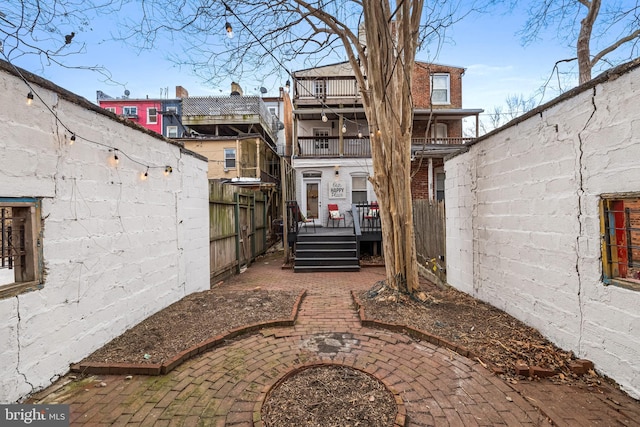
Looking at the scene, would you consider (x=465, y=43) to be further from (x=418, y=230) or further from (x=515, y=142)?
(x=418, y=230)

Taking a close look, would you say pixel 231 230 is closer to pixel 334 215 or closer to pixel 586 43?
pixel 334 215

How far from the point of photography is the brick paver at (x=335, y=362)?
2.10 m

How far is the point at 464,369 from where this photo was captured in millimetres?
2756

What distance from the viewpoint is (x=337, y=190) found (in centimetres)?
1289

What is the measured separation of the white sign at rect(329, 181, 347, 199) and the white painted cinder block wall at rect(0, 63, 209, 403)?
8.87m

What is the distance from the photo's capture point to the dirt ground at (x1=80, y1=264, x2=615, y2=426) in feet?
7.22

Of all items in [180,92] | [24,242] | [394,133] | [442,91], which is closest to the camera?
[24,242]

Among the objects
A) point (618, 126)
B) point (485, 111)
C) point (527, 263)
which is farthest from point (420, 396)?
point (485, 111)

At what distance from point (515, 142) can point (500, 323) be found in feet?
7.67

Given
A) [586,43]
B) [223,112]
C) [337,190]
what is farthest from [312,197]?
[586,43]

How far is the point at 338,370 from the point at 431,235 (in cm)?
478

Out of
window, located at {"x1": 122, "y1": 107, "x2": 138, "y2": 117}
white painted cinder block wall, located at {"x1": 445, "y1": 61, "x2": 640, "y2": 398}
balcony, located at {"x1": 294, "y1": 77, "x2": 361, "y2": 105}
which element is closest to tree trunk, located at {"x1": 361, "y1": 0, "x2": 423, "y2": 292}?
white painted cinder block wall, located at {"x1": 445, "y1": 61, "x2": 640, "y2": 398}

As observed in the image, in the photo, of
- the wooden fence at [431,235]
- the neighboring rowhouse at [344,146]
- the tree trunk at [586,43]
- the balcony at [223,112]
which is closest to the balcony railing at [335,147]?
the neighboring rowhouse at [344,146]

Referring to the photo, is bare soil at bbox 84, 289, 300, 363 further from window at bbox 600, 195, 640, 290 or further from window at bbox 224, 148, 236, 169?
window at bbox 224, 148, 236, 169
